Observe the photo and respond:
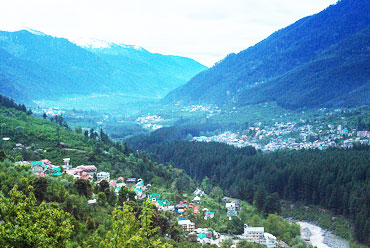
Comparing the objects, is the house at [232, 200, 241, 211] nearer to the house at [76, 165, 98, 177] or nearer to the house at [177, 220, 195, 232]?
the house at [177, 220, 195, 232]

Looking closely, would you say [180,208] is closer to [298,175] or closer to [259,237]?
[259,237]

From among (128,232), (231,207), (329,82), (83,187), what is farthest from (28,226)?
(329,82)

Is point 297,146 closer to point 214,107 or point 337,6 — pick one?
point 214,107

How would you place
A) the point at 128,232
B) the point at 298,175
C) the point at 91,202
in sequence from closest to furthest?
the point at 128,232, the point at 91,202, the point at 298,175

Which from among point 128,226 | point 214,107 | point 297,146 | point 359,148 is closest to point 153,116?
point 214,107

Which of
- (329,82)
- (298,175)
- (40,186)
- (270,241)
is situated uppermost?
(329,82)

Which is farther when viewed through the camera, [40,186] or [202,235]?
[202,235]

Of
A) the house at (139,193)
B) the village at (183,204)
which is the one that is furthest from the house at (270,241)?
the house at (139,193)

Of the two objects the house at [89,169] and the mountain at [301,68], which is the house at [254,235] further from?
the mountain at [301,68]
